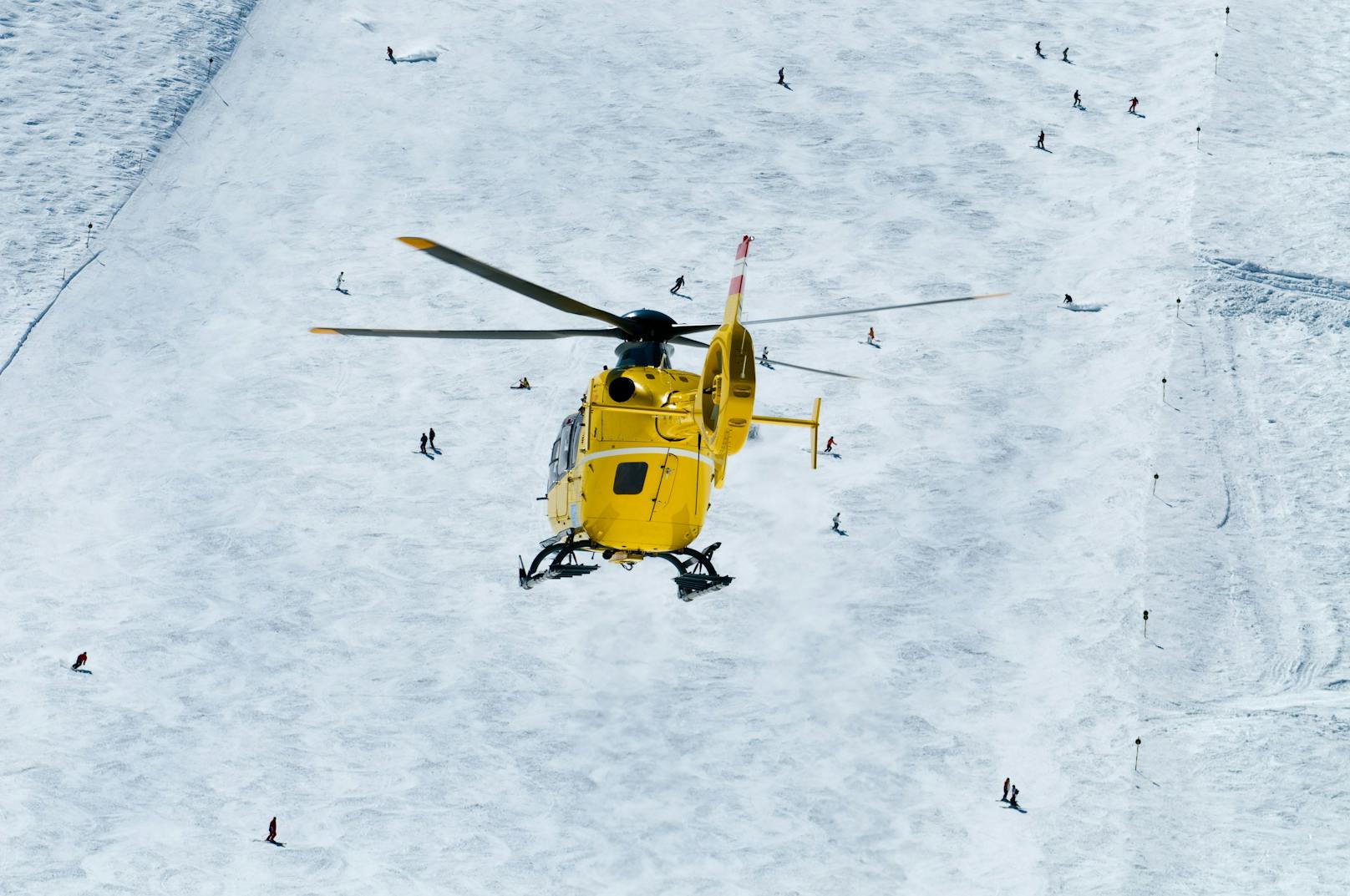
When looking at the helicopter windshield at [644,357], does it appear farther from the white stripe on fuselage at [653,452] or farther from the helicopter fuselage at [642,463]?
the white stripe on fuselage at [653,452]

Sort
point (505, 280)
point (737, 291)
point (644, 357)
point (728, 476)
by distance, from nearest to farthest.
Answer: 1. point (737, 291)
2. point (505, 280)
3. point (644, 357)
4. point (728, 476)

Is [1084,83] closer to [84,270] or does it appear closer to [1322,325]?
[1322,325]

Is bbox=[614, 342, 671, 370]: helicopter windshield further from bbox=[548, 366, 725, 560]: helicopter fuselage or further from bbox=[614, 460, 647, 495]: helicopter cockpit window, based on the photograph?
bbox=[614, 460, 647, 495]: helicopter cockpit window

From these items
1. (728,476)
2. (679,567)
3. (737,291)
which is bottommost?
(728,476)

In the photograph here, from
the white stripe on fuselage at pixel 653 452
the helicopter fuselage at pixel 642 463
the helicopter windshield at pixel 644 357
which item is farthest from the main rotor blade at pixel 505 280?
the white stripe on fuselage at pixel 653 452

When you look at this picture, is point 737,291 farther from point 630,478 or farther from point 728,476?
point 728,476

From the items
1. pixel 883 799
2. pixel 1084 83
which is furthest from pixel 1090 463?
pixel 1084 83

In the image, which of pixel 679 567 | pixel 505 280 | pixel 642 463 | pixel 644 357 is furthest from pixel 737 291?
pixel 679 567
